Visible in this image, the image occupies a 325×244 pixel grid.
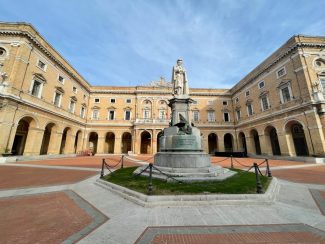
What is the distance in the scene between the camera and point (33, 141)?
17.4 metres

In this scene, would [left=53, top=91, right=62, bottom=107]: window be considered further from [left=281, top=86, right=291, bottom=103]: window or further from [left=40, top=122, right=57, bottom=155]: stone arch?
[left=281, top=86, right=291, bottom=103]: window

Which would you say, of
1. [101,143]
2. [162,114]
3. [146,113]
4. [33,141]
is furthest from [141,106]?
[33,141]

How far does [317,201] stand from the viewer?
455cm

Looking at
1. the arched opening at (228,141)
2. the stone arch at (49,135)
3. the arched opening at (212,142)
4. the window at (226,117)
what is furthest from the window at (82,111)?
the arched opening at (228,141)

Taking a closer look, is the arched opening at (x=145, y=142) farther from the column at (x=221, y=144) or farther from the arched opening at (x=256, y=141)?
the arched opening at (x=256, y=141)

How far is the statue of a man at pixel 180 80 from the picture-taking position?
30.9ft

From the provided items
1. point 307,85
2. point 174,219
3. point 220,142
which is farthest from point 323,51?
point 174,219

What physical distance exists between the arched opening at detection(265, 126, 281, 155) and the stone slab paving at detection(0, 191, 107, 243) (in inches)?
995

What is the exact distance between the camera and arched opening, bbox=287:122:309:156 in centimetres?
1750

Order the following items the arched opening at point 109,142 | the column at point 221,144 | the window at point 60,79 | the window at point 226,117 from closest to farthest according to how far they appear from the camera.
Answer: the window at point 60,79 → the column at point 221,144 → the window at point 226,117 → the arched opening at point 109,142

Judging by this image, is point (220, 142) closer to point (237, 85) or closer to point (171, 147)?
point (237, 85)

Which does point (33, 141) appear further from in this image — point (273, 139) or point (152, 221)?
point (273, 139)

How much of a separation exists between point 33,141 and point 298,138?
103ft

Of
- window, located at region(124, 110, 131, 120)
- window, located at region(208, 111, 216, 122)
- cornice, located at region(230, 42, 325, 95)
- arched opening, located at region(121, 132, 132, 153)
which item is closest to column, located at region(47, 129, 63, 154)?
window, located at region(124, 110, 131, 120)
